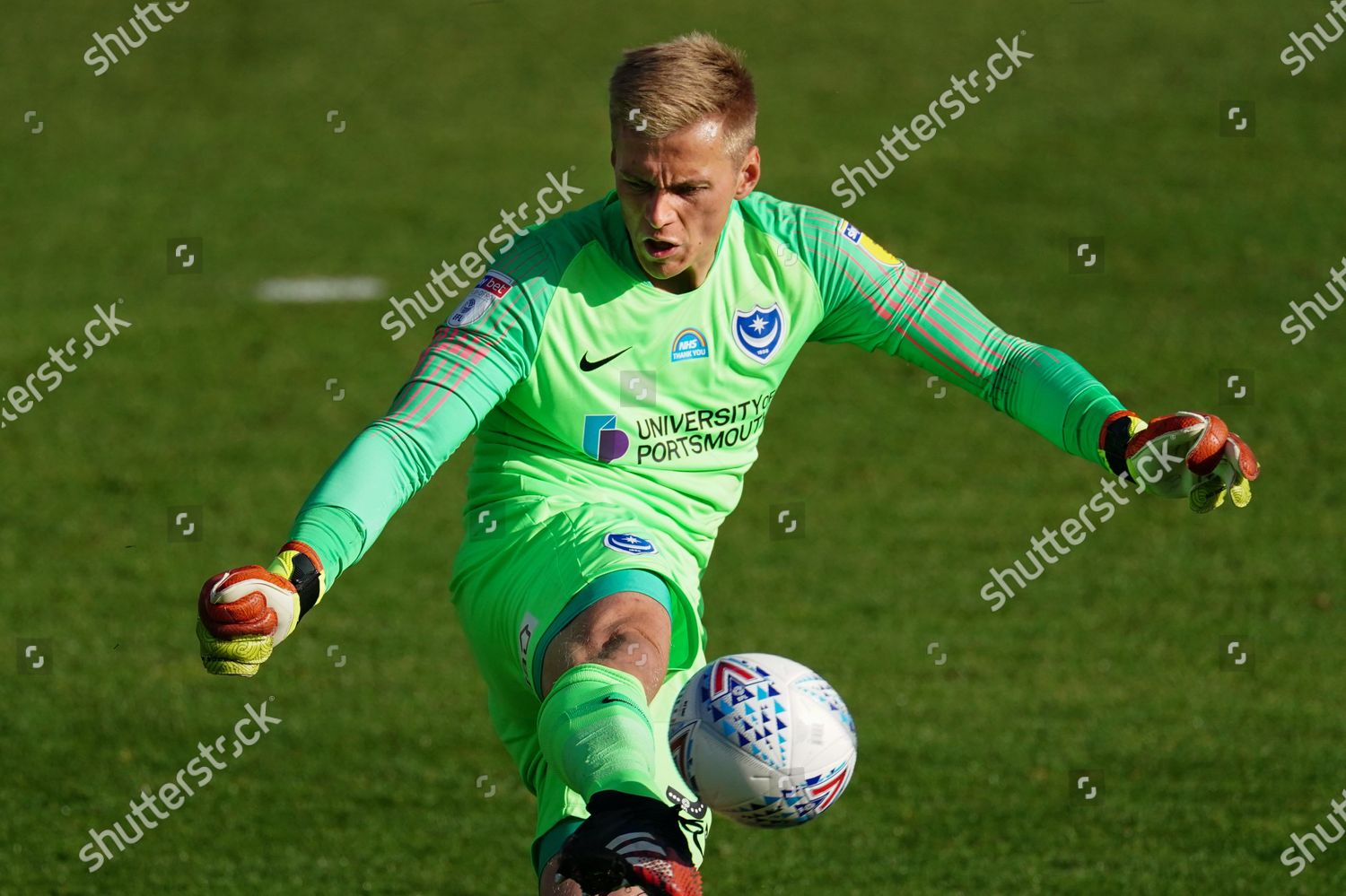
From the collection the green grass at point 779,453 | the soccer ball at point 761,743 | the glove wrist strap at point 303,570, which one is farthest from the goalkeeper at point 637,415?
the green grass at point 779,453

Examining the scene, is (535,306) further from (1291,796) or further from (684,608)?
(1291,796)

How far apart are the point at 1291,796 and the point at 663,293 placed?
395 centimetres

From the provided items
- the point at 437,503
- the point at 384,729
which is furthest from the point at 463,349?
the point at 437,503

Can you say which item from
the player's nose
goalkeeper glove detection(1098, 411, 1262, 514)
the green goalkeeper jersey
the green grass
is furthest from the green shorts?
the green grass

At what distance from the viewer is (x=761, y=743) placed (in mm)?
4336

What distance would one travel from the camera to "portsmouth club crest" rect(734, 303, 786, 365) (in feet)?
17.0

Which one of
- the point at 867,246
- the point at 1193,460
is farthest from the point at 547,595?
the point at 1193,460

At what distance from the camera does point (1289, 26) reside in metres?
17.1

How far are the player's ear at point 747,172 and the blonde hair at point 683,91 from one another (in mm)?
53

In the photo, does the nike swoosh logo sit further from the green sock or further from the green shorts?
the green sock

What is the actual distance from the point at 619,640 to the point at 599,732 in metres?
0.38

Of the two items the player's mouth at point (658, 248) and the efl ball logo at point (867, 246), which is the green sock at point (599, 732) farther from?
the efl ball logo at point (867, 246)

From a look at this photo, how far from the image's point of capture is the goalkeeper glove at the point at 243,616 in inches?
147

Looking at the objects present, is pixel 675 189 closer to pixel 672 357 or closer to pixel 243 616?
pixel 672 357
